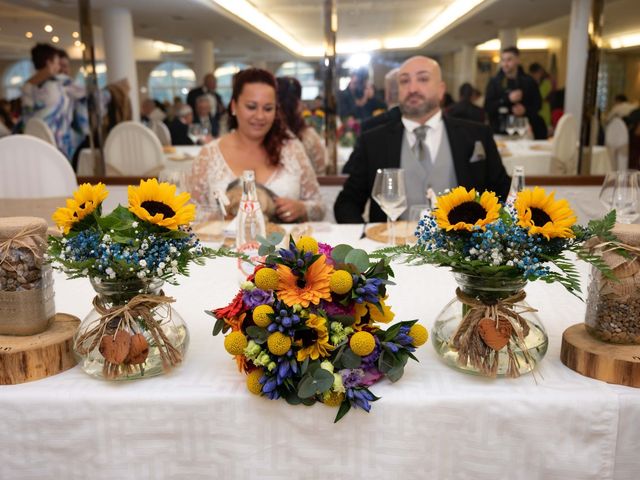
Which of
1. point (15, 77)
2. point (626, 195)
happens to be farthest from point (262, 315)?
point (15, 77)

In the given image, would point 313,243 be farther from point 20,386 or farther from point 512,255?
point 20,386

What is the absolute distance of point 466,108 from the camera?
15.1ft

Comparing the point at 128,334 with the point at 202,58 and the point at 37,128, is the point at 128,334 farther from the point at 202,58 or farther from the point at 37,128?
the point at 37,128

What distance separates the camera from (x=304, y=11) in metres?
4.56

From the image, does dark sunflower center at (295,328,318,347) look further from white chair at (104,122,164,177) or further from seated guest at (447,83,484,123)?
white chair at (104,122,164,177)

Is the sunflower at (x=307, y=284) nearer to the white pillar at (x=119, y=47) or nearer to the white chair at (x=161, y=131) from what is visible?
the white chair at (x=161, y=131)

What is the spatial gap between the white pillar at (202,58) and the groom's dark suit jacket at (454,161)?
208cm

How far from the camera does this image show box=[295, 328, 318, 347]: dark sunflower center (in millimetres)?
956

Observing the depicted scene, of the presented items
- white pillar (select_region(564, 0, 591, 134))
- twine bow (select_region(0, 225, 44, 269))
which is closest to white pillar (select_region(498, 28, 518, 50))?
white pillar (select_region(564, 0, 591, 134))

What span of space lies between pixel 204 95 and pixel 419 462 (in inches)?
167

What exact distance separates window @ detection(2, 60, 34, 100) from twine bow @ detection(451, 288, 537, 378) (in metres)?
4.92

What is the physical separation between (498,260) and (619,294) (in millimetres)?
248

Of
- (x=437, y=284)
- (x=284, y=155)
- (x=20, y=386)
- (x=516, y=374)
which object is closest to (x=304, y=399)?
(x=516, y=374)

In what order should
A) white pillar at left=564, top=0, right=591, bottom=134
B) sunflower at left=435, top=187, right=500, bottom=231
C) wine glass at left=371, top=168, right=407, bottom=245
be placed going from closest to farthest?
1. sunflower at left=435, top=187, right=500, bottom=231
2. wine glass at left=371, top=168, right=407, bottom=245
3. white pillar at left=564, top=0, right=591, bottom=134
